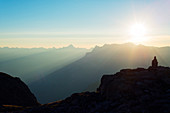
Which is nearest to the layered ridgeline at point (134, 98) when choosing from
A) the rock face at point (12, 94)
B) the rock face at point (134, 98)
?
the rock face at point (134, 98)

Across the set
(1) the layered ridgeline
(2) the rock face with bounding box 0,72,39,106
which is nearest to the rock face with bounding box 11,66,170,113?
(1) the layered ridgeline

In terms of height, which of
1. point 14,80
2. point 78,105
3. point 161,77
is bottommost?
point 14,80

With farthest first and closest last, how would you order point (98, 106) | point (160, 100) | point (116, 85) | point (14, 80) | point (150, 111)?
1. point (14, 80)
2. point (116, 85)
3. point (98, 106)
4. point (160, 100)
5. point (150, 111)

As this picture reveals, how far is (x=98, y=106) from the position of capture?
2816 cm

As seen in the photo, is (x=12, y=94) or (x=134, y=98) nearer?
(x=134, y=98)

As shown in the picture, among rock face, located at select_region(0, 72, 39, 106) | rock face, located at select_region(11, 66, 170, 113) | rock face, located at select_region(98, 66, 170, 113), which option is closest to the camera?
rock face, located at select_region(98, 66, 170, 113)

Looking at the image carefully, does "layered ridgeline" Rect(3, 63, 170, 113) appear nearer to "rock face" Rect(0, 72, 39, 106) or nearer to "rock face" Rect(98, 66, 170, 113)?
"rock face" Rect(98, 66, 170, 113)

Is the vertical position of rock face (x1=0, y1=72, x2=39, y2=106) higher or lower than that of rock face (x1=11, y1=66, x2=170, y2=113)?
lower

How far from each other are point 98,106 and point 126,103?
17.3 feet

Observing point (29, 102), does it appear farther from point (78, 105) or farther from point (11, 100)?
point (78, 105)

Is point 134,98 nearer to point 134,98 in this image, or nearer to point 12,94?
point 134,98

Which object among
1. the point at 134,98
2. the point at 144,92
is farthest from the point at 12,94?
the point at 144,92

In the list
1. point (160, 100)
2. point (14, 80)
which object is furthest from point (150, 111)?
point (14, 80)

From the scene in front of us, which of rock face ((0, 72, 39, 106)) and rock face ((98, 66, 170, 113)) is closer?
rock face ((98, 66, 170, 113))
